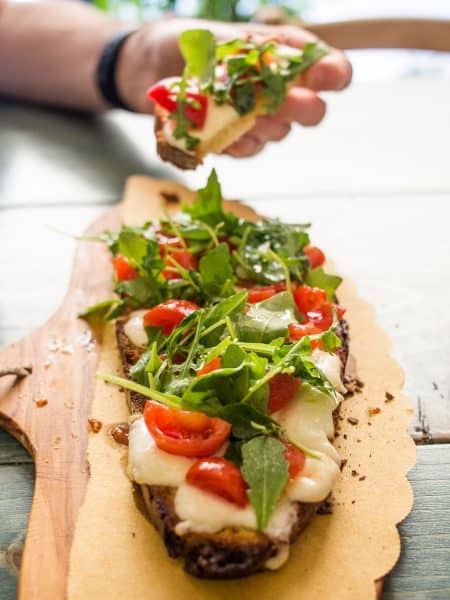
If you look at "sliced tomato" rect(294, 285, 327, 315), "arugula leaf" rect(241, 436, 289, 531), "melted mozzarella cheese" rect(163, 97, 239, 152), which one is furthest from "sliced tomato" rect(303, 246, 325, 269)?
"arugula leaf" rect(241, 436, 289, 531)

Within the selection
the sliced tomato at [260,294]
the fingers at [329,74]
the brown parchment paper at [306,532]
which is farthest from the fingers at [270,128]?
the brown parchment paper at [306,532]

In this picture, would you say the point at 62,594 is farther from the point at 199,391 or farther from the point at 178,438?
the point at 199,391

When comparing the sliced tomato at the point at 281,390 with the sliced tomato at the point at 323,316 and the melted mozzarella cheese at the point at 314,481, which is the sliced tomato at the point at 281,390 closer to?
the melted mozzarella cheese at the point at 314,481

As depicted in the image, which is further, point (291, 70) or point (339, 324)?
point (291, 70)

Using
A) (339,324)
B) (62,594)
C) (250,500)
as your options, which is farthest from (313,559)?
(339,324)

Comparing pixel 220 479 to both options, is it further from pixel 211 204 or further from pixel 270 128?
pixel 270 128

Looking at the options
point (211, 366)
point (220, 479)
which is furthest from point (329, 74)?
point (220, 479)

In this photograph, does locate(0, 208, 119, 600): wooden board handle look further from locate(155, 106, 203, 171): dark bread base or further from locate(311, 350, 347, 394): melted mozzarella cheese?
locate(311, 350, 347, 394): melted mozzarella cheese
